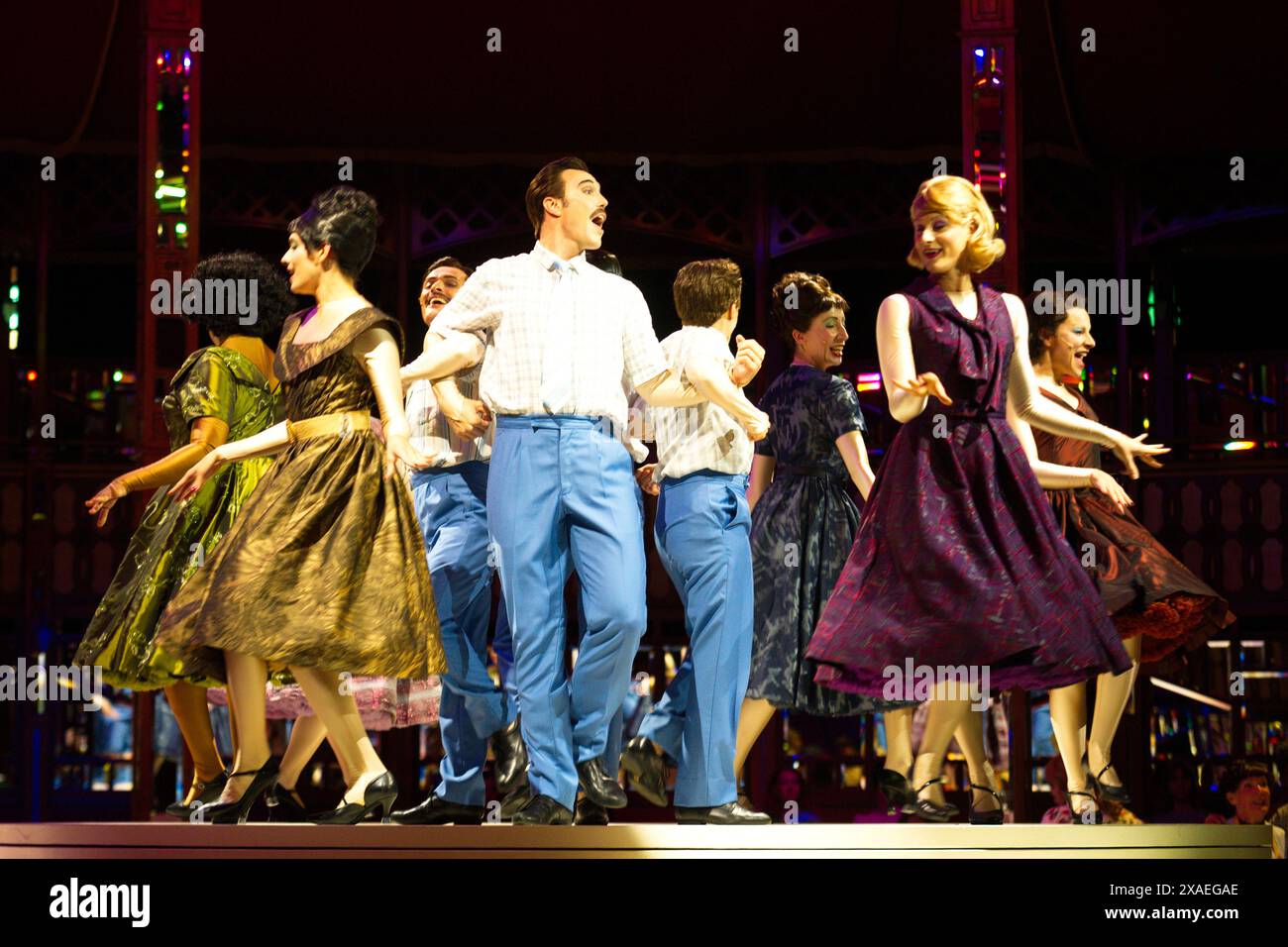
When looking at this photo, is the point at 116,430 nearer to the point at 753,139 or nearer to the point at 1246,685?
the point at 753,139

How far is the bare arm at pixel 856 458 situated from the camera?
19.2 ft

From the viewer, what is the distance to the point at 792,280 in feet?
20.4

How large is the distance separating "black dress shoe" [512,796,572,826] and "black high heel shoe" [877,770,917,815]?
151 centimetres

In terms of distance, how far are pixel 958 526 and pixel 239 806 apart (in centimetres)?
209

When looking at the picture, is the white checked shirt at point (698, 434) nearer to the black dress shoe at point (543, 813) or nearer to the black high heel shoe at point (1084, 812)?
the black dress shoe at point (543, 813)

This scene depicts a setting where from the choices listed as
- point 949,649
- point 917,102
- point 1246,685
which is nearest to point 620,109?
point 917,102

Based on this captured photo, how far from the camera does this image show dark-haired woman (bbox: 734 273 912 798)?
5.93 metres

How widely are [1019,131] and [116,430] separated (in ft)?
24.9

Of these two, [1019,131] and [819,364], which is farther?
[1019,131]

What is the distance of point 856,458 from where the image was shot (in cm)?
593

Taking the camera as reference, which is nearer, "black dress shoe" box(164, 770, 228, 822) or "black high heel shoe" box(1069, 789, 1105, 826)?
"black dress shoe" box(164, 770, 228, 822)
